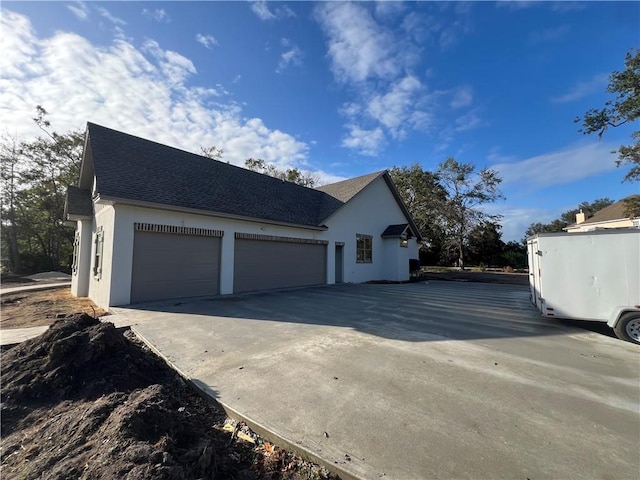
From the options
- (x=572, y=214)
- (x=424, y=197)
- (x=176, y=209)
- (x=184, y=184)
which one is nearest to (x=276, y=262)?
(x=176, y=209)

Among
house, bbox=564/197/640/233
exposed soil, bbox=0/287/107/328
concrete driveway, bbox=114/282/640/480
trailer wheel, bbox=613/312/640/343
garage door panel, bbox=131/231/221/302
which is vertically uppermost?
house, bbox=564/197/640/233

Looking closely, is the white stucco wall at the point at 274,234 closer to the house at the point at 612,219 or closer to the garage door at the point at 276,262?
the garage door at the point at 276,262

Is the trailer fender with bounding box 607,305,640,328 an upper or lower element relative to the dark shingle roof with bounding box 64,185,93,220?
lower

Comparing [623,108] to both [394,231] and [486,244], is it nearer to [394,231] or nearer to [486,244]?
[394,231]

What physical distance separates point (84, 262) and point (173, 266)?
5.55 meters

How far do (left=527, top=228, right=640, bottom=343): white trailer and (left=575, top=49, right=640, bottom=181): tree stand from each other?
602 inches

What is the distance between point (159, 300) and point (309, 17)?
37.8ft

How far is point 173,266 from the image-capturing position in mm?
10070

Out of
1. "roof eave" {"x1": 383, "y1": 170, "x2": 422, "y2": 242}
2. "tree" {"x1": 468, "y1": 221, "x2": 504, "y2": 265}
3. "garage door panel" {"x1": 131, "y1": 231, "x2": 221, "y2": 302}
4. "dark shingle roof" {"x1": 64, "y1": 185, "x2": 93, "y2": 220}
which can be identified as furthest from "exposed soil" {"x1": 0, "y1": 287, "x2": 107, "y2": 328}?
"tree" {"x1": 468, "y1": 221, "x2": 504, "y2": 265}

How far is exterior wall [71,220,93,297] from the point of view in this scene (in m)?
12.1

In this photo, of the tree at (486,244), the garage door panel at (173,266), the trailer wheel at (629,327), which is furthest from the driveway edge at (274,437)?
the tree at (486,244)

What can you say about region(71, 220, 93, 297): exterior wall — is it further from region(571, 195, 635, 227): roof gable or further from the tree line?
region(571, 195, 635, 227): roof gable

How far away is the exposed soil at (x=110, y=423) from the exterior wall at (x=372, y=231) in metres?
13.1

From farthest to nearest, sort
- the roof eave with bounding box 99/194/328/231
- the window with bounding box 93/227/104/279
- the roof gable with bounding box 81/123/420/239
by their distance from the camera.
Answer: the window with bounding box 93/227/104/279, the roof gable with bounding box 81/123/420/239, the roof eave with bounding box 99/194/328/231
